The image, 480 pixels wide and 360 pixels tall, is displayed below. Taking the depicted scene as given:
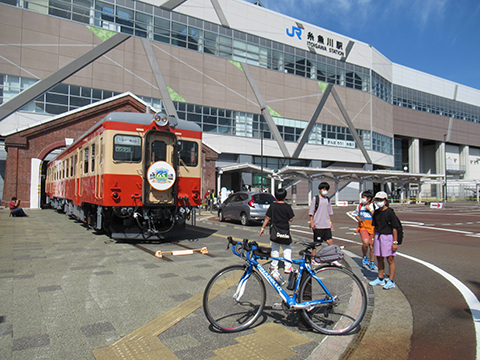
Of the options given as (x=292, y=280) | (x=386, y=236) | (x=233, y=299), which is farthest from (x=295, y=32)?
(x=233, y=299)

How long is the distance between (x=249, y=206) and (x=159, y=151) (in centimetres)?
699

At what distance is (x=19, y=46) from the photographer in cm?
3033

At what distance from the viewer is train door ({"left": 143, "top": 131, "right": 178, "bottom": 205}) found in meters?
10.1

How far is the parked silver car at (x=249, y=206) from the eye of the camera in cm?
1641

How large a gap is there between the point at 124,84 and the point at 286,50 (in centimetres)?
2171

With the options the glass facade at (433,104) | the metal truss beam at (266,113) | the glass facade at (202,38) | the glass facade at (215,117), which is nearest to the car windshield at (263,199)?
the glass facade at (215,117)

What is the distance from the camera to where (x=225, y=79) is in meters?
40.3

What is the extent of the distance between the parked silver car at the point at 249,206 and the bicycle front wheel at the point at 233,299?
39.7 ft

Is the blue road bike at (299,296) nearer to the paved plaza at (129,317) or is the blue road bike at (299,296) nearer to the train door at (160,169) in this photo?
the paved plaza at (129,317)

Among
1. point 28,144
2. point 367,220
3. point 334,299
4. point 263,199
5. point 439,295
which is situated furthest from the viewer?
point 28,144

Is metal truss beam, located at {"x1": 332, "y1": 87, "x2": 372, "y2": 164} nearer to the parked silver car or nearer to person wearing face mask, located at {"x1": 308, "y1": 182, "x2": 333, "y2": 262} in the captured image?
the parked silver car

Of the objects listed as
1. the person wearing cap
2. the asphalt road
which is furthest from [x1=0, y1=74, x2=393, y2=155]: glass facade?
the person wearing cap

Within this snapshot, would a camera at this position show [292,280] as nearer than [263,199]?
Yes

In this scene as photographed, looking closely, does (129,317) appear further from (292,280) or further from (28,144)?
(28,144)
